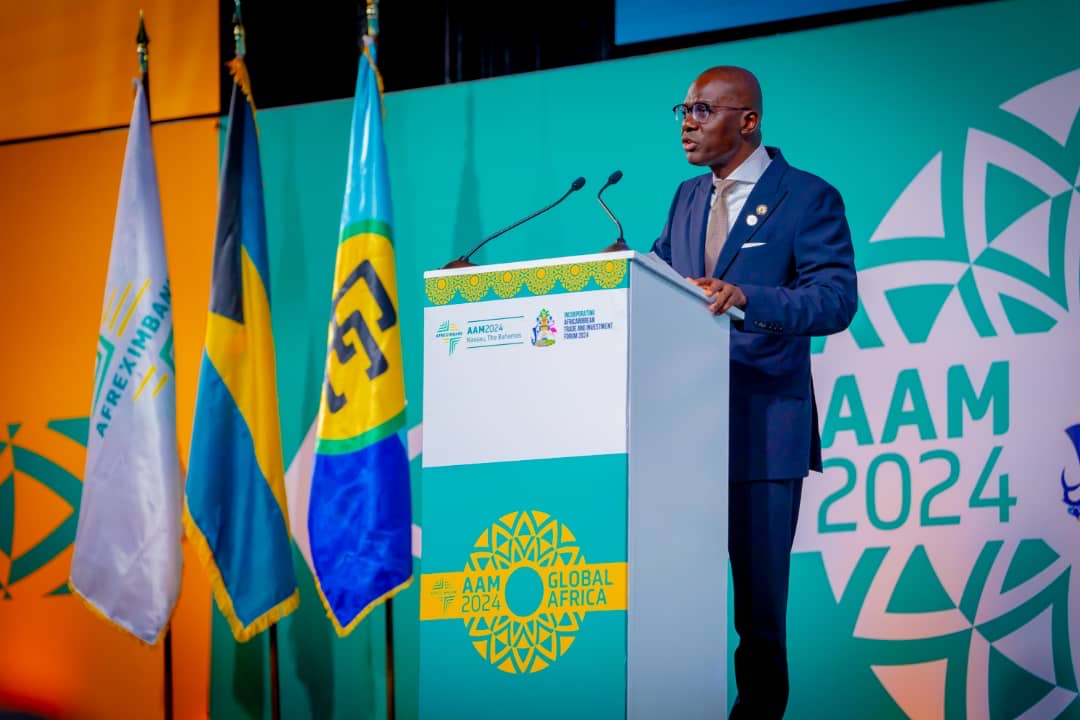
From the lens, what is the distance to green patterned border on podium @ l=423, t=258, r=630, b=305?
7.74 feet

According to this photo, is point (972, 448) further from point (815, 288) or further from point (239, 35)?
point (239, 35)

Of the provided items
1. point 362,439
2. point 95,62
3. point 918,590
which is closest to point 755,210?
point 918,590

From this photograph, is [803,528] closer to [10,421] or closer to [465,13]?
[465,13]

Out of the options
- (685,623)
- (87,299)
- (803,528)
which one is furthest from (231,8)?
(685,623)

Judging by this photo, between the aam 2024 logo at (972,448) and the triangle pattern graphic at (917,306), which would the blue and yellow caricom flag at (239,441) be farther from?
the triangle pattern graphic at (917,306)

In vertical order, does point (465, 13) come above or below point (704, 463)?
above

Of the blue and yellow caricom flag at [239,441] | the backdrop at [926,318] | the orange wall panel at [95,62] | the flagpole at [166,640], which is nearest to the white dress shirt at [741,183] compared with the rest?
the backdrop at [926,318]

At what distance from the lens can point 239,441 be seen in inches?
169

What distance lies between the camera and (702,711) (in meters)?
2.55

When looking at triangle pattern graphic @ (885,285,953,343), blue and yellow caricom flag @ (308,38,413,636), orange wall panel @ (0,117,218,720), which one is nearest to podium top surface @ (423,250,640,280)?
blue and yellow caricom flag @ (308,38,413,636)

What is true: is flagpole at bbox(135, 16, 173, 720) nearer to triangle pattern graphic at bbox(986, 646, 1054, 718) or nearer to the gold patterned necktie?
the gold patterned necktie

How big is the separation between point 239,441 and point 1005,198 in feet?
8.38

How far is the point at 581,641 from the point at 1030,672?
1864 millimetres

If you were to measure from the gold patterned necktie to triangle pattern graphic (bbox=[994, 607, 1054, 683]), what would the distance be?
4.78 feet
